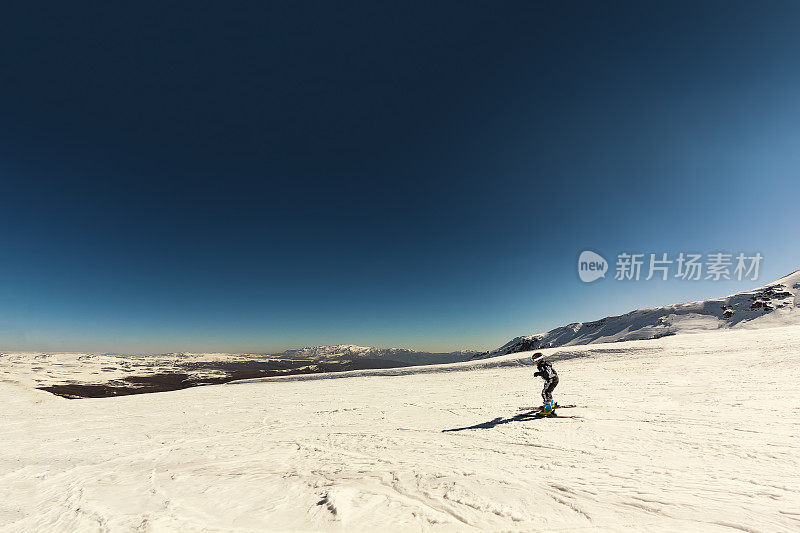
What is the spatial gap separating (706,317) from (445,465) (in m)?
67.1

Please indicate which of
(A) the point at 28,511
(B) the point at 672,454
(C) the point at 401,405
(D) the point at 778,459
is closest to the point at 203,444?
(A) the point at 28,511

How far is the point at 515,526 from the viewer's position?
4.23 m

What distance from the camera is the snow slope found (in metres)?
43.5

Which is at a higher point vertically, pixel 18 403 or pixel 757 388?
pixel 757 388

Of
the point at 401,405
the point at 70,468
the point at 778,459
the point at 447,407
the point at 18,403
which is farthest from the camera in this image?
the point at 18,403

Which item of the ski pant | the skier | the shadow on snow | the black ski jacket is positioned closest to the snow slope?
the black ski jacket

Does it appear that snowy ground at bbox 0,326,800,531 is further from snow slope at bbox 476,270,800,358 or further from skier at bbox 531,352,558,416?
snow slope at bbox 476,270,800,358

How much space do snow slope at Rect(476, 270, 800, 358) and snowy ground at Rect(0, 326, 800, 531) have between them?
39976 mm

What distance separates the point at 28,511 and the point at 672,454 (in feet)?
46.4

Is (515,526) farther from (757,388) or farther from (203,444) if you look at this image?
(757,388)

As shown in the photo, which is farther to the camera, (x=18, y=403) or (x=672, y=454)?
(x=18, y=403)

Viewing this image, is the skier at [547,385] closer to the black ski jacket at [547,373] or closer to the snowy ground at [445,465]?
the black ski jacket at [547,373]

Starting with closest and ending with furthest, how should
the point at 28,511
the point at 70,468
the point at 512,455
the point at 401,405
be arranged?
the point at 28,511
the point at 512,455
the point at 70,468
the point at 401,405

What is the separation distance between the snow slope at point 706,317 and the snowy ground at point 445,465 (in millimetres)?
39976
